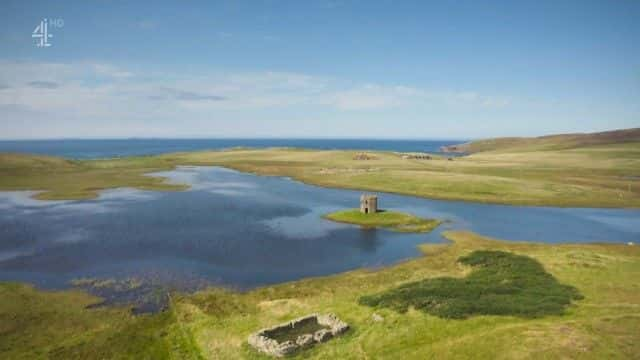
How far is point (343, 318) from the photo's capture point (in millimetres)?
34344

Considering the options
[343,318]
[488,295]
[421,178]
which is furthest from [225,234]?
[421,178]

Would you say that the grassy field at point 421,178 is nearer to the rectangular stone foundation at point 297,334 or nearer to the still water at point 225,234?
the still water at point 225,234

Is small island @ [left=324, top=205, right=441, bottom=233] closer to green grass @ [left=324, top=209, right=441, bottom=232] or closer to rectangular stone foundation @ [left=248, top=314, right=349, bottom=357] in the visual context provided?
green grass @ [left=324, top=209, right=441, bottom=232]

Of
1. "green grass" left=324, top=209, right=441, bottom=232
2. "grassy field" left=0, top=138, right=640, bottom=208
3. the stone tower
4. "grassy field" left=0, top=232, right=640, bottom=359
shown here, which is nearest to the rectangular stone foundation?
"grassy field" left=0, top=232, right=640, bottom=359

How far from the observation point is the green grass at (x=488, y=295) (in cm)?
3397

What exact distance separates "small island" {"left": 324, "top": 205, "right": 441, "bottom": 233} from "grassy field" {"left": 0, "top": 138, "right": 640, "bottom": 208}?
2976 centimetres

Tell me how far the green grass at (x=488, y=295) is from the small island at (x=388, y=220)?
25396 millimetres

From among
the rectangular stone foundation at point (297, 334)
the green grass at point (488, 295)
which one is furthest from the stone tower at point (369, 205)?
the rectangular stone foundation at point (297, 334)

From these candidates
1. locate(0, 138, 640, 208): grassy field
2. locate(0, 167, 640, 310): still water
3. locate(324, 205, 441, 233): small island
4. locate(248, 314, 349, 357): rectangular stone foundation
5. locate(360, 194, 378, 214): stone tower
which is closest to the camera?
locate(248, 314, 349, 357): rectangular stone foundation

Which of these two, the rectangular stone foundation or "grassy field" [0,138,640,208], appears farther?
"grassy field" [0,138,640,208]

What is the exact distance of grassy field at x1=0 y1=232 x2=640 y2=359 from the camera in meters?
28.0

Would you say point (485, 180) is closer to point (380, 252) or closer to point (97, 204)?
point (380, 252)

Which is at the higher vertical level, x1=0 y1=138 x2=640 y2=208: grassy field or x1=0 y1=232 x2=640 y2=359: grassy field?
x1=0 y1=138 x2=640 y2=208: grassy field

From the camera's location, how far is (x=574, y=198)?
335ft
